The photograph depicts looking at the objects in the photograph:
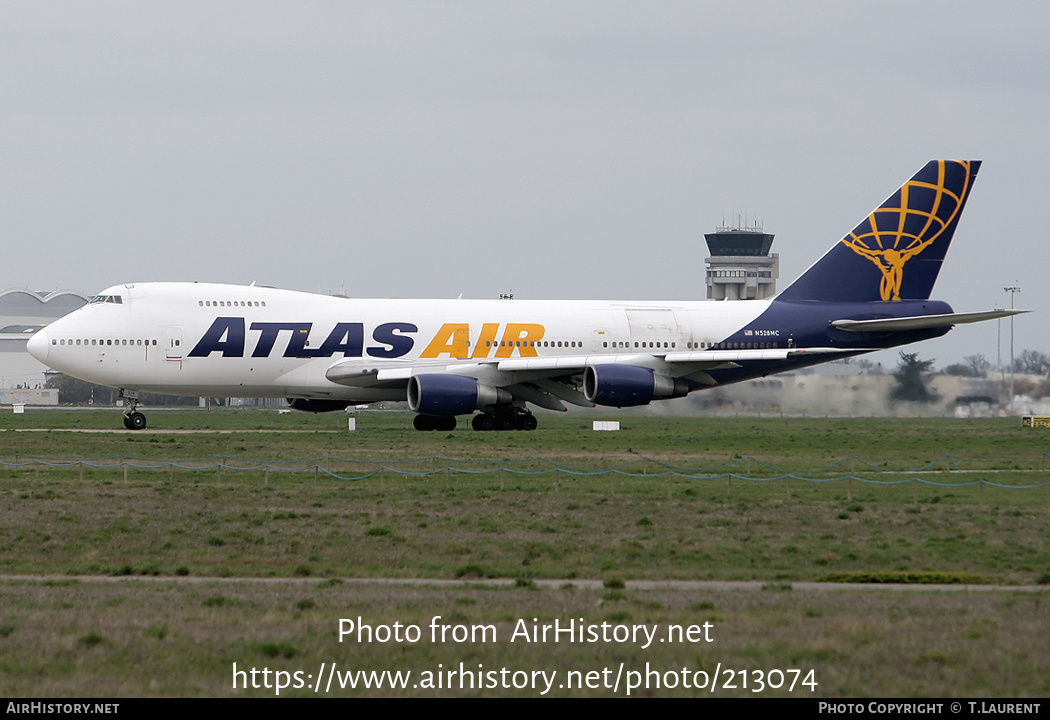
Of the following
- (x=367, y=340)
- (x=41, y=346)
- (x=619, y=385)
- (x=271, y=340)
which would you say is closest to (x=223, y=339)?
(x=271, y=340)

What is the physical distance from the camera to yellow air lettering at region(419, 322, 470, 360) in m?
42.2

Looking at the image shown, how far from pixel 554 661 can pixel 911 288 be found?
3938 centimetres

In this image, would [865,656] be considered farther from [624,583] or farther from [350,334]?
[350,334]

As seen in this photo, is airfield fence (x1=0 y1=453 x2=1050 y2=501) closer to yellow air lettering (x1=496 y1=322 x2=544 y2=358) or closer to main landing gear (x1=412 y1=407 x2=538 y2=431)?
yellow air lettering (x1=496 y1=322 x2=544 y2=358)

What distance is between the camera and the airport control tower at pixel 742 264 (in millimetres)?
127562

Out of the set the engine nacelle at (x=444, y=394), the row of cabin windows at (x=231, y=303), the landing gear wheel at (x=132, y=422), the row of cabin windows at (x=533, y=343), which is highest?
the row of cabin windows at (x=231, y=303)

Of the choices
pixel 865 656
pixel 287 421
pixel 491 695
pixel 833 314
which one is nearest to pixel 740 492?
pixel 865 656

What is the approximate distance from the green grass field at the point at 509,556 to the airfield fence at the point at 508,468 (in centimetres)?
13

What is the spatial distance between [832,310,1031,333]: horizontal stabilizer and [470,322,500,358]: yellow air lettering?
12129mm

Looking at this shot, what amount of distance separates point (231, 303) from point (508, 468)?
14.8 metres

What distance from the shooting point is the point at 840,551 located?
18.3 m

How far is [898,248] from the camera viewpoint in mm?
46938

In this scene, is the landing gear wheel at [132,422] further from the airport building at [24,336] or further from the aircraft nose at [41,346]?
the airport building at [24,336]

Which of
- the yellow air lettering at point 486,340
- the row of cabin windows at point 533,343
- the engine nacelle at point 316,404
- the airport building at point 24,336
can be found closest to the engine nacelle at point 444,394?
the yellow air lettering at point 486,340
